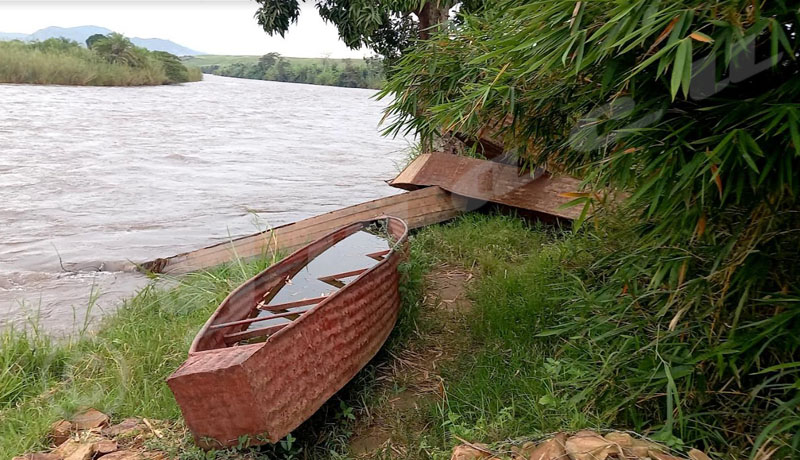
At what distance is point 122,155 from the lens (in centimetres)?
1023

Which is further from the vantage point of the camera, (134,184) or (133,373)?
(134,184)

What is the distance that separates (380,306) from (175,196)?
578 centimetres

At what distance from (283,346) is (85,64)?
26.0 m

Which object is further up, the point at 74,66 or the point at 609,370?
the point at 74,66

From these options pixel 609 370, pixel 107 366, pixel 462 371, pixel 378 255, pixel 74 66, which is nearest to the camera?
pixel 609 370

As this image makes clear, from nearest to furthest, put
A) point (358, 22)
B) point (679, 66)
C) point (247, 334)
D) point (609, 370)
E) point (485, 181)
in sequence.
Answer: point (679, 66)
point (609, 370)
point (247, 334)
point (485, 181)
point (358, 22)

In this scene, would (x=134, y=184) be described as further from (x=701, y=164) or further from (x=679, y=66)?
(x=679, y=66)

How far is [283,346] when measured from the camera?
2.15 meters

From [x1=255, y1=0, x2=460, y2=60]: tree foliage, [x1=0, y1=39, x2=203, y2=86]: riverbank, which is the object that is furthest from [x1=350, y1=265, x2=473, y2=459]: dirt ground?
[x1=0, y1=39, x2=203, y2=86]: riverbank

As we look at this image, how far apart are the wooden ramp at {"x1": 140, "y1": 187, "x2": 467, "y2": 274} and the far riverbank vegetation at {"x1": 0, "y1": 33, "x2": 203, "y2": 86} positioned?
2183cm

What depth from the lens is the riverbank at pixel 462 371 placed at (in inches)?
76.5

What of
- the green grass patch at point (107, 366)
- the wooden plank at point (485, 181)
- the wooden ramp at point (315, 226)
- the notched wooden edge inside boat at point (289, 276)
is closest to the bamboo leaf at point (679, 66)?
the notched wooden edge inside boat at point (289, 276)

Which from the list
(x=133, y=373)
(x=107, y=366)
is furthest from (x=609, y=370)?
(x=107, y=366)

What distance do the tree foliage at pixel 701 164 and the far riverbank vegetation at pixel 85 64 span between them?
82.5ft
